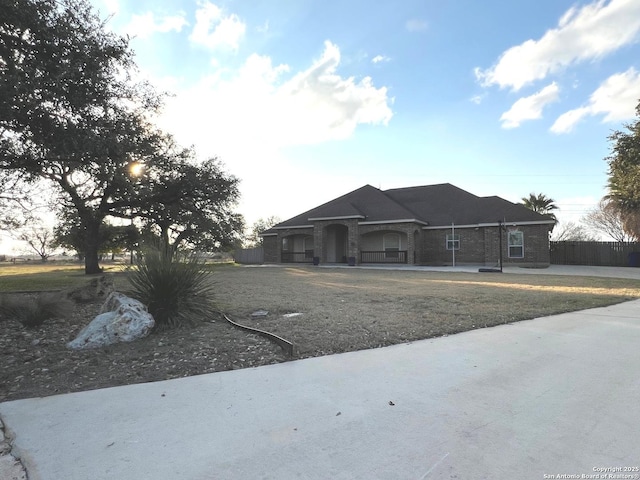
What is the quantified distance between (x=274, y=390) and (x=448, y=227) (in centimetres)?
2438

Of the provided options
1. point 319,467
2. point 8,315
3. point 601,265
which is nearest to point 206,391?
point 319,467

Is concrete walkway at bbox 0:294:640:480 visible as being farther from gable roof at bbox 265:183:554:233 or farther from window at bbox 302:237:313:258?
window at bbox 302:237:313:258

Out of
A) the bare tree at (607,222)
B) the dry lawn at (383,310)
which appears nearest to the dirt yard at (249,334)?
the dry lawn at (383,310)

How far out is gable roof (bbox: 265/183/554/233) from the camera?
82.0 ft

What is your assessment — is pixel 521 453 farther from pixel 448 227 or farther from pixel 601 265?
pixel 601 265

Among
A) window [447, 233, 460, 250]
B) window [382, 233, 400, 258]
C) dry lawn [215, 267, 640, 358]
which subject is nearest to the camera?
dry lawn [215, 267, 640, 358]

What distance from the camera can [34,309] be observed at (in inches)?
254

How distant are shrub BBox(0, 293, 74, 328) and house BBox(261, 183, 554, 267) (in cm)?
2027

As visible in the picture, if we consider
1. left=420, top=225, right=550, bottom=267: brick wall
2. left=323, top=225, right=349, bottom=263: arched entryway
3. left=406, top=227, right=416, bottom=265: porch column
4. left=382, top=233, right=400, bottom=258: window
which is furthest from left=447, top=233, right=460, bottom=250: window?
left=323, top=225, right=349, bottom=263: arched entryway

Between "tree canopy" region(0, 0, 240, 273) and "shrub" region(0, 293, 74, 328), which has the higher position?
"tree canopy" region(0, 0, 240, 273)

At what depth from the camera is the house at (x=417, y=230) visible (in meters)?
24.0

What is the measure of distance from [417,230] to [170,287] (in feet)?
71.9

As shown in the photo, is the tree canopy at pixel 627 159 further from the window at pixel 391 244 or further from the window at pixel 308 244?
the window at pixel 308 244

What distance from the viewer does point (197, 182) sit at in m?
19.5
